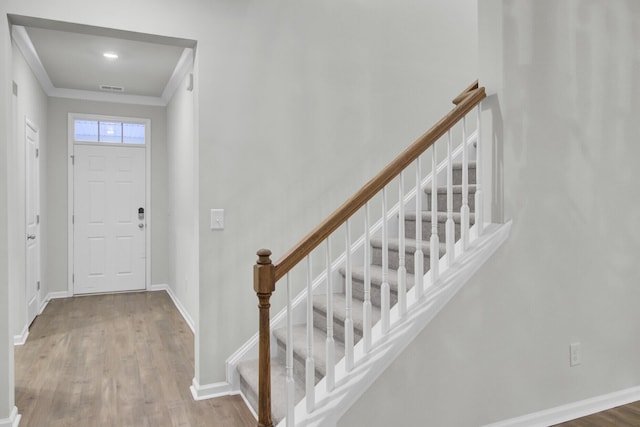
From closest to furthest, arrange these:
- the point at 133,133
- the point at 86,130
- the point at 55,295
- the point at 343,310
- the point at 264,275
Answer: the point at 264,275 → the point at 343,310 → the point at 55,295 → the point at 86,130 → the point at 133,133

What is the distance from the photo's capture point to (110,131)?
20.2 ft

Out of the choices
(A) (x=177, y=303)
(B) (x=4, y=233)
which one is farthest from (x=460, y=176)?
(A) (x=177, y=303)

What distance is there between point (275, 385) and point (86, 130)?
4875mm

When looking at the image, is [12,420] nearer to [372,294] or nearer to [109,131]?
[372,294]

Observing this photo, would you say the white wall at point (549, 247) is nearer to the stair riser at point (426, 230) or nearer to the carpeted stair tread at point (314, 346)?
the carpeted stair tread at point (314, 346)

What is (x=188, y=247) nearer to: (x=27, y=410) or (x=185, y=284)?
(x=185, y=284)

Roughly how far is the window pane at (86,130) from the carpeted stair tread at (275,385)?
4.41 m

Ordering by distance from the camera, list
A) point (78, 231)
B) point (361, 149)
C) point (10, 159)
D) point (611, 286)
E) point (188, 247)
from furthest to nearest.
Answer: point (78, 231), point (188, 247), point (361, 149), point (611, 286), point (10, 159)

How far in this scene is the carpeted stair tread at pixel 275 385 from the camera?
7.69ft

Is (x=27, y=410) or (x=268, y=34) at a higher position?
(x=268, y=34)

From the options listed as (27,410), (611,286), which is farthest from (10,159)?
(611,286)

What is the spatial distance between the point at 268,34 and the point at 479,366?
2.39m

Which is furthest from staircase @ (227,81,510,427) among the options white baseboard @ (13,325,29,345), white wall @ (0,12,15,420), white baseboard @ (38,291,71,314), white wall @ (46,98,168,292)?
white wall @ (46,98,168,292)

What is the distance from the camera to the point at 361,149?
134 inches
